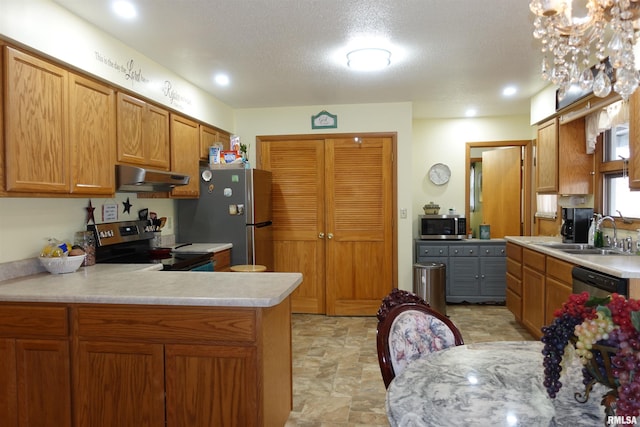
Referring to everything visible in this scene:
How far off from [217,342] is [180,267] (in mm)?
1323

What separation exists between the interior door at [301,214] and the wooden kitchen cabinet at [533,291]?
2081 millimetres

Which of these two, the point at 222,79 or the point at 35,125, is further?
the point at 222,79

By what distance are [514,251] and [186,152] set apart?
3284 mm

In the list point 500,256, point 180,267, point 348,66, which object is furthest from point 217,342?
point 500,256

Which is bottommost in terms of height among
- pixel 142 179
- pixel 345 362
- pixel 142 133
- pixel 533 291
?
pixel 345 362

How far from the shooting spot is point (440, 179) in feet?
18.7

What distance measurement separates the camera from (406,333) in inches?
59.2

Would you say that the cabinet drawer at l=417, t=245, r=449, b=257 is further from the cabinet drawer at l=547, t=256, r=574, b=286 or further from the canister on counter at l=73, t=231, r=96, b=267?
the canister on counter at l=73, t=231, r=96, b=267

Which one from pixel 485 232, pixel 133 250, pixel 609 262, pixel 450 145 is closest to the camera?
pixel 609 262

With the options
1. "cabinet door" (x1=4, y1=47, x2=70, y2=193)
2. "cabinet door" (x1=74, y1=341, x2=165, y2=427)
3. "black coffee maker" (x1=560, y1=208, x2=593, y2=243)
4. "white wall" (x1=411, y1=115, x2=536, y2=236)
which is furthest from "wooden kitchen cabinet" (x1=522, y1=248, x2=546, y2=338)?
"cabinet door" (x1=4, y1=47, x2=70, y2=193)

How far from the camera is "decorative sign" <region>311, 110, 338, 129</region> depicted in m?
4.86

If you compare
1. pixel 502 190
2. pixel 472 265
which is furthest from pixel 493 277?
pixel 502 190

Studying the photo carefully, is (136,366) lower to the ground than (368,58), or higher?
lower

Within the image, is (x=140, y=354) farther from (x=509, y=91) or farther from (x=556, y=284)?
(x=509, y=91)
